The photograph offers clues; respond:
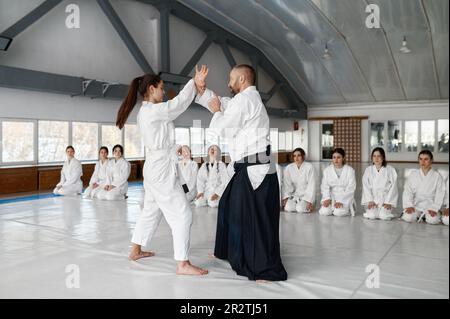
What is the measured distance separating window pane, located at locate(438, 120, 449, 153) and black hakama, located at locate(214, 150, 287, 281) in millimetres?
17997

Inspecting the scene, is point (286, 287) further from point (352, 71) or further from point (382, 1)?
point (352, 71)

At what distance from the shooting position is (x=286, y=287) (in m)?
2.86

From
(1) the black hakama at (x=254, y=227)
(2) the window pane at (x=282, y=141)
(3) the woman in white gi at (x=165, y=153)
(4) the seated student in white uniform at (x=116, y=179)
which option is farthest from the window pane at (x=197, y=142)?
(1) the black hakama at (x=254, y=227)

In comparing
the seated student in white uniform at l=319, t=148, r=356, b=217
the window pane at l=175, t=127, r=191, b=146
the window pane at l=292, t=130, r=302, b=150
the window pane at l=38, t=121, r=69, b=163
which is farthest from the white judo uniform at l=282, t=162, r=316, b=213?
the window pane at l=292, t=130, r=302, b=150

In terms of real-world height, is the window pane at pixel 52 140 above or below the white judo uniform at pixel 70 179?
above

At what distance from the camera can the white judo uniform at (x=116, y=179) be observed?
24.6 feet

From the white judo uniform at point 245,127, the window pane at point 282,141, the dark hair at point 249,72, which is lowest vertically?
the white judo uniform at point 245,127

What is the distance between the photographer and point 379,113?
19.5 m

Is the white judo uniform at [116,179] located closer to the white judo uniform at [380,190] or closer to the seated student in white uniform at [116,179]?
the seated student in white uniform at [116,179]

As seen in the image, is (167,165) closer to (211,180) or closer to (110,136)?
(211,180)

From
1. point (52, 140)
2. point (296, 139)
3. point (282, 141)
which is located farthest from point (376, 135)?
point (52, 140)

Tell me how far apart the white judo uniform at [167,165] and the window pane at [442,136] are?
18269 mm

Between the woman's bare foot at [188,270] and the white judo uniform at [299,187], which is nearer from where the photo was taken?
the woman's bare foot at [188,270]
